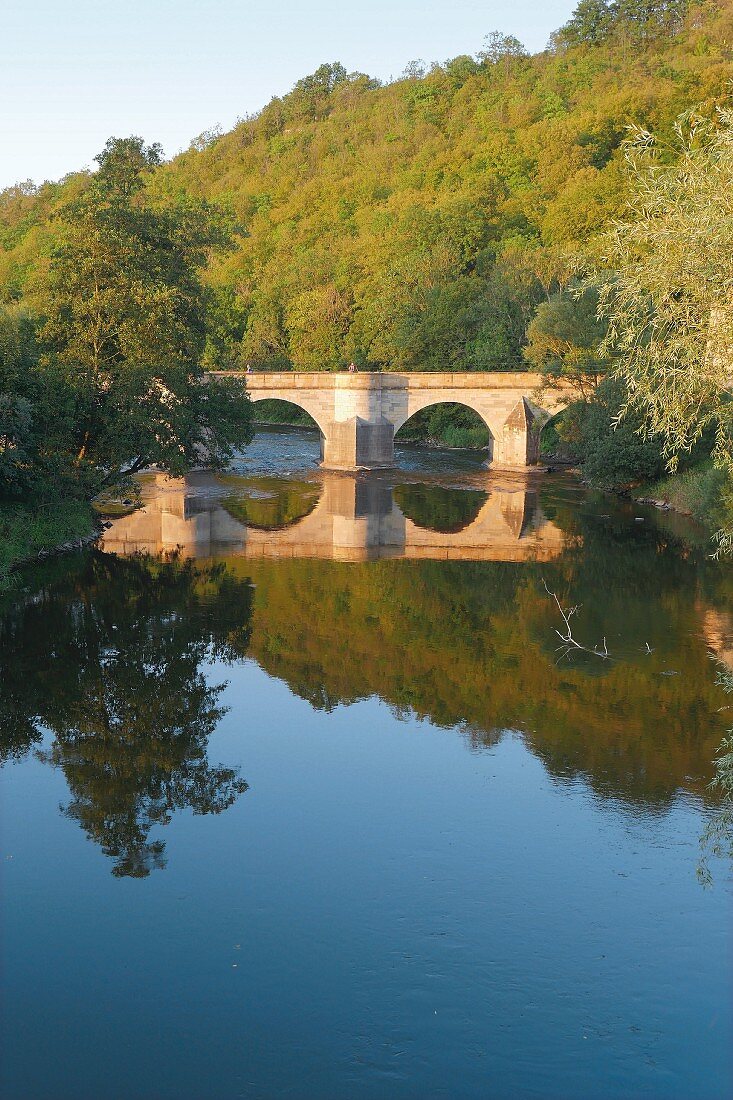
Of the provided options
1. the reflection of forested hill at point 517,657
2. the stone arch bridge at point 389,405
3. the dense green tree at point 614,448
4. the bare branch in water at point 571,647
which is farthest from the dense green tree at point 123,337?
the bare branch in water at point 571,647

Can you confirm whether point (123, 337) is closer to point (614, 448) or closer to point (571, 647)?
point (614, 448)

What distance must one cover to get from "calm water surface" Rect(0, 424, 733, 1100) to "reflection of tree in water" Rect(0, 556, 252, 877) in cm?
7

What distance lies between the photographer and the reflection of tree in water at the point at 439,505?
38250 millimetres

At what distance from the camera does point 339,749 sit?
56.6 feet

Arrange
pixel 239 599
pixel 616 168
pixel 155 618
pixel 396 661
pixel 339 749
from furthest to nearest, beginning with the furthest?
pixel 616 168
pixel 239 599
pixel 155 618
pixel 396 661
pixel 339 749

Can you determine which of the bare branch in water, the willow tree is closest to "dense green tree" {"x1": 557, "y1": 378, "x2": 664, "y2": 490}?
the bare branch in water

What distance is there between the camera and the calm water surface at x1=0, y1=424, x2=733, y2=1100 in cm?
1005

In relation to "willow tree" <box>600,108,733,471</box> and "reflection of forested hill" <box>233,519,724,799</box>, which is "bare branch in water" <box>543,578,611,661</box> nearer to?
"reflection of forested hill" <box>233,519,724,799</box>

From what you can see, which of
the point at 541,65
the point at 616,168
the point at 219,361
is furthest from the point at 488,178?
the point at 541,65

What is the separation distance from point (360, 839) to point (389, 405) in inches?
1629

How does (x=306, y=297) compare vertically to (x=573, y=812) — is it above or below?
above

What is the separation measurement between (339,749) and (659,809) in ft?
17.3

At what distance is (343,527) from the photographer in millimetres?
37156

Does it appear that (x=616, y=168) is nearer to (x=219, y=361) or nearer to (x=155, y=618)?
(x=219, y=361)
